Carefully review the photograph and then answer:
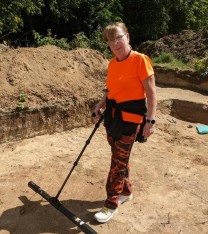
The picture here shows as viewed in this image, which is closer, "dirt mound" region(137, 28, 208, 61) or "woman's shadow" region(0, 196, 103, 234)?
"woman's shadow" region(0, 196, 103, 234)

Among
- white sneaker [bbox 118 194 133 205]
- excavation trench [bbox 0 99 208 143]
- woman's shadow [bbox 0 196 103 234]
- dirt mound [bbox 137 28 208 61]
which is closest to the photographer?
woman's shadow [bbox 0 196 103 234]

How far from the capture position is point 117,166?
3.60 meters

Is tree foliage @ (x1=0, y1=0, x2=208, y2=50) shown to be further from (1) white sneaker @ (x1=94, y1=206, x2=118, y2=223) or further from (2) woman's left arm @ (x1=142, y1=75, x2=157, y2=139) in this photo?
(2) woman's left arm @ (x1=142, y1=75, x2=157, y2=139)

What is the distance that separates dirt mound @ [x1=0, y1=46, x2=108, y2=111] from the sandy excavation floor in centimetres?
63

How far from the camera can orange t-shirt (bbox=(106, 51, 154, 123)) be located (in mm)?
3226

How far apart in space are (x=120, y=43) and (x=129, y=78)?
1.06ft

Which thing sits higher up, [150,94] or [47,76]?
[150,94]

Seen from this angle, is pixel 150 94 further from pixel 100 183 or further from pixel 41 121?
pixel 41 121

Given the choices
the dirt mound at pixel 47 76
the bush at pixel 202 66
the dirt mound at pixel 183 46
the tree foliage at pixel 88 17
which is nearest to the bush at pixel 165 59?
the dirt mound at pixel 183 46

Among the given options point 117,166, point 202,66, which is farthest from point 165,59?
point 117,166

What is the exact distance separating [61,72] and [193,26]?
41.4ft

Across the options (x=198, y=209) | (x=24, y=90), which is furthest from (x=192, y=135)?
(x=24, y=90)

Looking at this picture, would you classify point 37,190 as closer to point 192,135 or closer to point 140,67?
point 140,67

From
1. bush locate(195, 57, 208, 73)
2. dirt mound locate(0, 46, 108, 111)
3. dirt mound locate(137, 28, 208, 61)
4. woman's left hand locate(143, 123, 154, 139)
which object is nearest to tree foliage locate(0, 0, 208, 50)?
dirt mound locate(137, 28, 208, 61)
